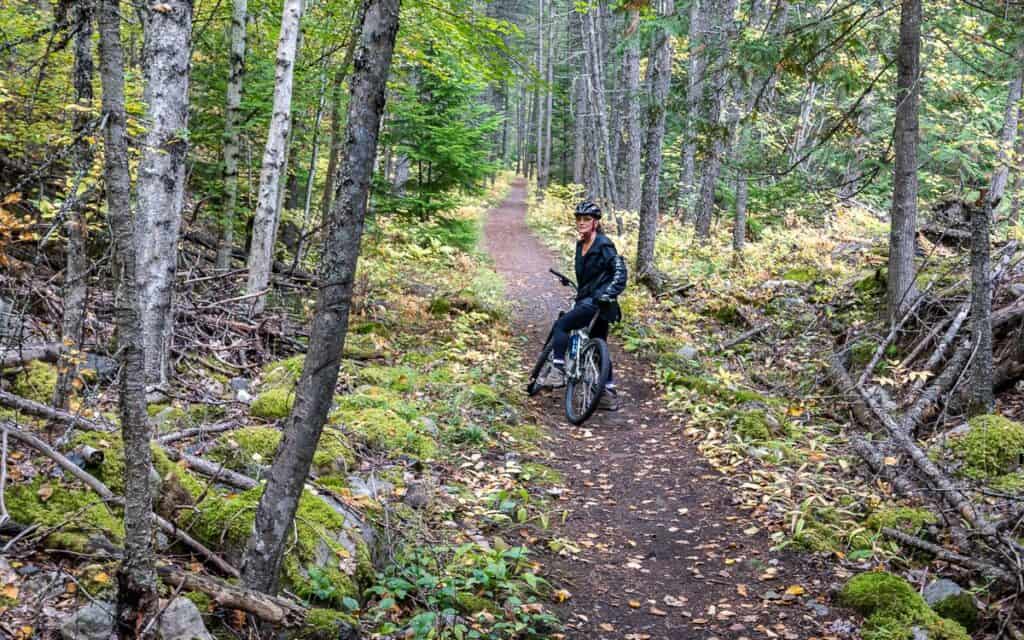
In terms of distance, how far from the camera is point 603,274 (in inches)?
334

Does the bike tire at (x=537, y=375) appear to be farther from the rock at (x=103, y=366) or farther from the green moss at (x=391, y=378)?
the rock at (x=103, y=366)

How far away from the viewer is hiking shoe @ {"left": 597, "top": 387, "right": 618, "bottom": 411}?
8922 mm

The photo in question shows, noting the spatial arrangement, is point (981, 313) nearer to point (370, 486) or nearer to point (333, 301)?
point (370, 486)

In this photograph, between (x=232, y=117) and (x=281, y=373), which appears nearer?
(x=281, y=373)

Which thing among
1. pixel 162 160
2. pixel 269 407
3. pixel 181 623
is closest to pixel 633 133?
pixel 269 407

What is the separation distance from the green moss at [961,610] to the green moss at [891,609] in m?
0.09

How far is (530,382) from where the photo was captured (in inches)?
369

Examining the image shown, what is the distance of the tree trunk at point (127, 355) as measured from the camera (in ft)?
8.97

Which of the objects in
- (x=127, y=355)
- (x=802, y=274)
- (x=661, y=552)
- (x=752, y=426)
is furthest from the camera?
(x=802, y=274)

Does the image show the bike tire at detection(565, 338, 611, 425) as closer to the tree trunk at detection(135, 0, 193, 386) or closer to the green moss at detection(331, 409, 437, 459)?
the green moss at detection(331, 409, 437, 459)

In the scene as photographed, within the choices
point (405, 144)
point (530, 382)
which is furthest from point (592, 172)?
point (530, 382)

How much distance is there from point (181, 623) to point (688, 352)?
8.55m

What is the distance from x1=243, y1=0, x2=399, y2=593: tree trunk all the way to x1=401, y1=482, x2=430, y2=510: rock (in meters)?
2.15

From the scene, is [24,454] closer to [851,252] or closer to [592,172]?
[851,252]
